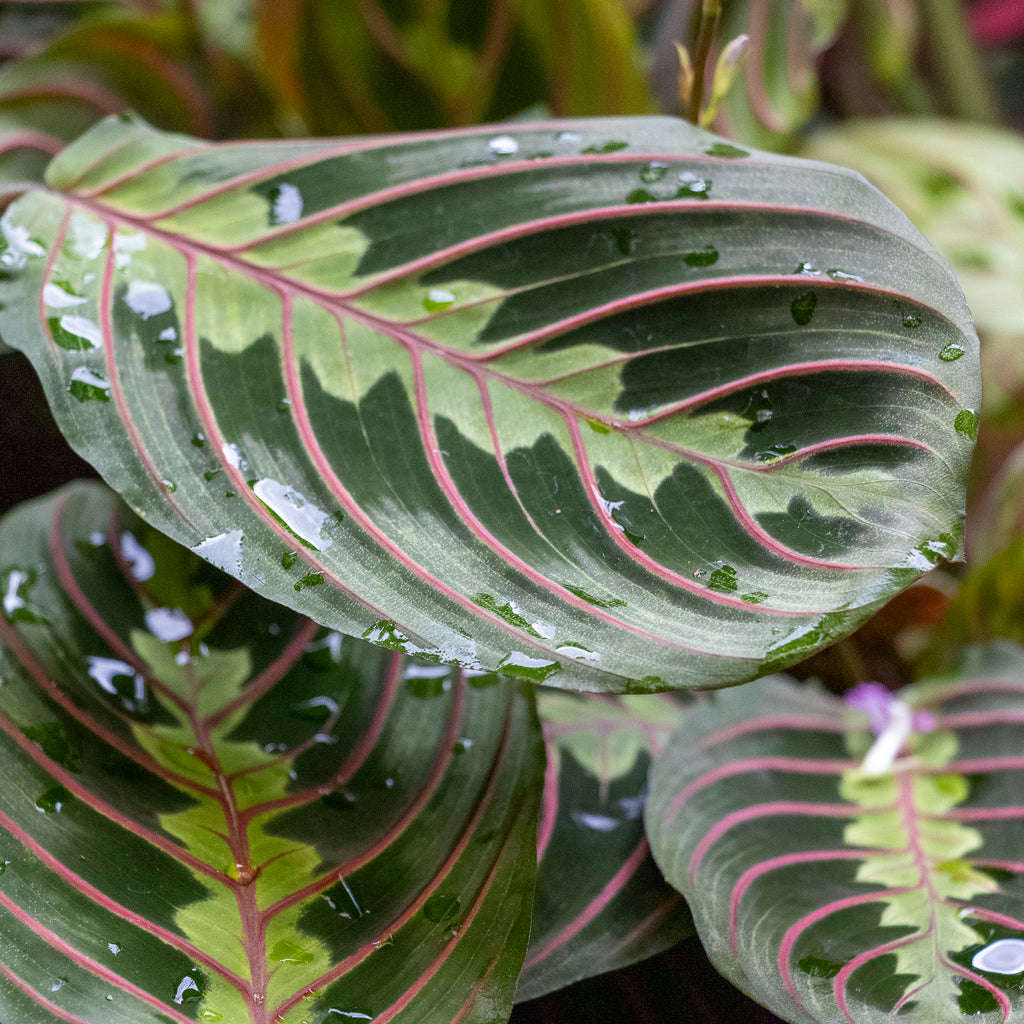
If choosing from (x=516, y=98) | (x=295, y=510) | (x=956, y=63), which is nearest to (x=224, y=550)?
(x=295, y=510)

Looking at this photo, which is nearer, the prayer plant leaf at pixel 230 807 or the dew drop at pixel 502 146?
the prayer plant leaf at pixel 230 807

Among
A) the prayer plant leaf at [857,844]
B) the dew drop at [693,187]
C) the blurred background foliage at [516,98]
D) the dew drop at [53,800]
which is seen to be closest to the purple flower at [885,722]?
the prayer plant leaf at [857,844]

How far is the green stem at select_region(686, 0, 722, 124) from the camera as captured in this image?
638mm

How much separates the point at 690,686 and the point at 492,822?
0.56 feet

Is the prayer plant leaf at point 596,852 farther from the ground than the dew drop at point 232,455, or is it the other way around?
the dew drop at point 232,455

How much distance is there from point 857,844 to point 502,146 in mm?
542

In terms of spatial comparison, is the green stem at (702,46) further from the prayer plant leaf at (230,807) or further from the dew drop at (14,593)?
the dew drop at (14,593)

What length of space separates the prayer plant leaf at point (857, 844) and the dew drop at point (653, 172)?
0.40 m

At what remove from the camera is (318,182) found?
61 centimetres

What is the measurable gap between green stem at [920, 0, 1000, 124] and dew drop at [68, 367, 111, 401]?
5.46 feet

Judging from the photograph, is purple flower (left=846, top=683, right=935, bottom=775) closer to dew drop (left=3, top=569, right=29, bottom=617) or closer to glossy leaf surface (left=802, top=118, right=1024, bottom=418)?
glossy leaf surface (left=802, top=118, right=1024, bottom=418)

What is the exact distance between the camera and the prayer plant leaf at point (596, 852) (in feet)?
1.84

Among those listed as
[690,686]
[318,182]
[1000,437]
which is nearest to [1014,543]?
[1000,437]

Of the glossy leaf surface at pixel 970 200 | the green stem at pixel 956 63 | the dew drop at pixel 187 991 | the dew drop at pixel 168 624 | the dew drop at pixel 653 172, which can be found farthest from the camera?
the green stem at pixel 956 63
